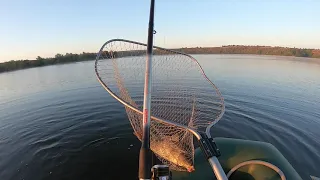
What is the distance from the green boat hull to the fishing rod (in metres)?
2.67

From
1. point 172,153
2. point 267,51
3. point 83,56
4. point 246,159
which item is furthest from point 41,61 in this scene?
point 267,51

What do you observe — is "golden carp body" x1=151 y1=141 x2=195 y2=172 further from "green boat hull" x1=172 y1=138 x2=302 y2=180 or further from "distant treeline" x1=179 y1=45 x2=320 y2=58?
"distant treeline" x1=179 y1=45 x2=320 y2=58

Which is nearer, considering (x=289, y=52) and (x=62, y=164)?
(x=62, y=164)

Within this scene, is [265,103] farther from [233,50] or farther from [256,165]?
[233,50]

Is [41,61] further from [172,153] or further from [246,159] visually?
[246,159]

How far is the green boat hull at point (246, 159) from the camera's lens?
4547mm

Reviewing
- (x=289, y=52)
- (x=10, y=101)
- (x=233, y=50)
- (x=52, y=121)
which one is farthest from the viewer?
(x=233, y=50)

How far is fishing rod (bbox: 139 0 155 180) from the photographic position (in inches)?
114

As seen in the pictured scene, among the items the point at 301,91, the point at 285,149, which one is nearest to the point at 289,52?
the point at 301,91

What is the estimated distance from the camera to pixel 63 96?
19.5 m

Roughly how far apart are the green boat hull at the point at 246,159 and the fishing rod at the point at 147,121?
2670 millimetres

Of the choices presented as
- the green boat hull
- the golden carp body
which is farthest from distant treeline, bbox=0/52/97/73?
the green boat hull

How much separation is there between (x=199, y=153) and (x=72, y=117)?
33.5 feet

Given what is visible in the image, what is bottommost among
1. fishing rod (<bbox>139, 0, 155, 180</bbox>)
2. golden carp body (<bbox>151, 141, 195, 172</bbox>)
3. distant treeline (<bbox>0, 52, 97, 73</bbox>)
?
golden carp body (<bbox>151, 141, 195, 172</bbox>)
